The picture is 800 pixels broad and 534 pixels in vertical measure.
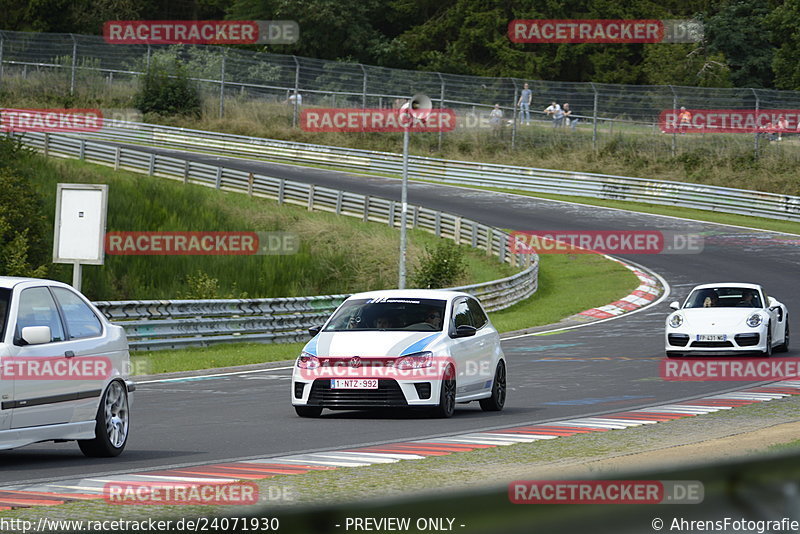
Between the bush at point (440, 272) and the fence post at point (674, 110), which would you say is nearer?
the bush at point (440, 272)

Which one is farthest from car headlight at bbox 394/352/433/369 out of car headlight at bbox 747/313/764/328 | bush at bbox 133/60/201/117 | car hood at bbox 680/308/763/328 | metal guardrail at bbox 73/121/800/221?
bush at bbox 133/60/201/117

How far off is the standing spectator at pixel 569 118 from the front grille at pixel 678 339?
3626 centimetres

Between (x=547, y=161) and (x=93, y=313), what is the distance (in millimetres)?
49341

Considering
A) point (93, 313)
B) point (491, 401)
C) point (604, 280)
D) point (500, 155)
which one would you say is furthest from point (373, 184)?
point (93, 313)

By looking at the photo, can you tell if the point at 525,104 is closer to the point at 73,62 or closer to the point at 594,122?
the point at 594,122

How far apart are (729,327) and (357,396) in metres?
9.80

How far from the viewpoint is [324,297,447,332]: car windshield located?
48.6 ft

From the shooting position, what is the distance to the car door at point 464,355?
14.5 metres

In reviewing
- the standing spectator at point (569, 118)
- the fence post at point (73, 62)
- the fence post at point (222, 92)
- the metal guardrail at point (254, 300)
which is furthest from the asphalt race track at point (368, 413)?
the fence post at point (73, 62)

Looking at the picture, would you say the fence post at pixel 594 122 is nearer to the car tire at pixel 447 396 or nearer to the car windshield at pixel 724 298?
the car windshield at pixel 724 298

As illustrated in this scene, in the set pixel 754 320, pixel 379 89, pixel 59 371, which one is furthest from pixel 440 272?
pixel 59 371

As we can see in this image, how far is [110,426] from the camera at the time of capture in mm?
10586

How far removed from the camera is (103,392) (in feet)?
34.3

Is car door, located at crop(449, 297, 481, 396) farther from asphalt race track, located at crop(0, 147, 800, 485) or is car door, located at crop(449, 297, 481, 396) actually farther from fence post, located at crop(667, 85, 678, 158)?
fence post, located at crop(667, 85, 678, 158)
